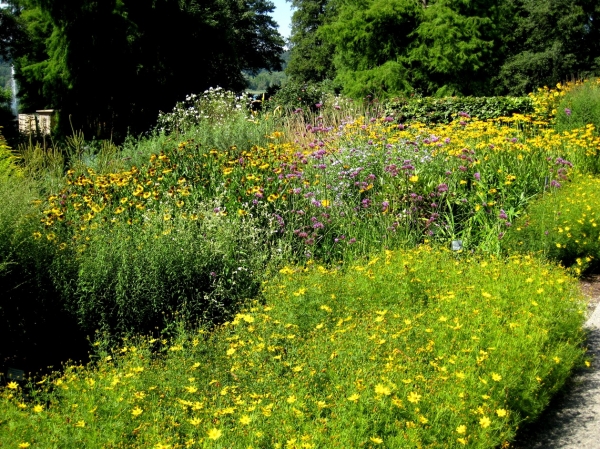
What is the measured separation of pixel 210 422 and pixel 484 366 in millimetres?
1295

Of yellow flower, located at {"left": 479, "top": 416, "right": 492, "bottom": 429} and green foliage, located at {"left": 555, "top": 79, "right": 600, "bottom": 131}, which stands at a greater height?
green foliage, located at {"left": 555, "top": 79, "right": 600, "bottom": 131}

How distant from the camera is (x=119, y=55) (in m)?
17.2

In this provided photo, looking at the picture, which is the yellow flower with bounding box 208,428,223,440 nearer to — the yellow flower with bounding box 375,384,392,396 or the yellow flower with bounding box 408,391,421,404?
the yellow flower with bounding box 375,384,392,396

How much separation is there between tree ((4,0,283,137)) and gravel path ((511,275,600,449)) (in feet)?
44.5

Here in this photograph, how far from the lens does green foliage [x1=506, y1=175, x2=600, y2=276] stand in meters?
5.30

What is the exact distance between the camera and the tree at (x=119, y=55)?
16.7 m

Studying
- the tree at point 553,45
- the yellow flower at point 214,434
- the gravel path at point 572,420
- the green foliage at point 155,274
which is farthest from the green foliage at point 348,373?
the tree at point 553,45

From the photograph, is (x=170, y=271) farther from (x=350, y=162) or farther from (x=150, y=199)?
(x=350, y=162)

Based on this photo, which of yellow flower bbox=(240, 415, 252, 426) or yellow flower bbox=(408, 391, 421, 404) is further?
yellow flower bbox=(408, 391, 421, 404)

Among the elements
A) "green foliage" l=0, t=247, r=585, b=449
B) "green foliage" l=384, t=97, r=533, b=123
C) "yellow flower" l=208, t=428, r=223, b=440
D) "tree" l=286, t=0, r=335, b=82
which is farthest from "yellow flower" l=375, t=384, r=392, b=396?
"tree" l=286, t=0, r=335, b=82

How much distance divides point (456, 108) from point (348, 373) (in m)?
11.8

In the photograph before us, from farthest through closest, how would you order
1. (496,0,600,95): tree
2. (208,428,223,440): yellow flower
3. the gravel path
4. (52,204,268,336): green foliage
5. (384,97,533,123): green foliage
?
1. (496,0,600,95): tree
2. (384,97,533,123): green foliage
3. (52,204,268,336): green foliage
4. the gravel path
5. (208,428,223,440): yellow flower

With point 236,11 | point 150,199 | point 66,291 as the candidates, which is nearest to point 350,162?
point 150,199

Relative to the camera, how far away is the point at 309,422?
8.22ft
